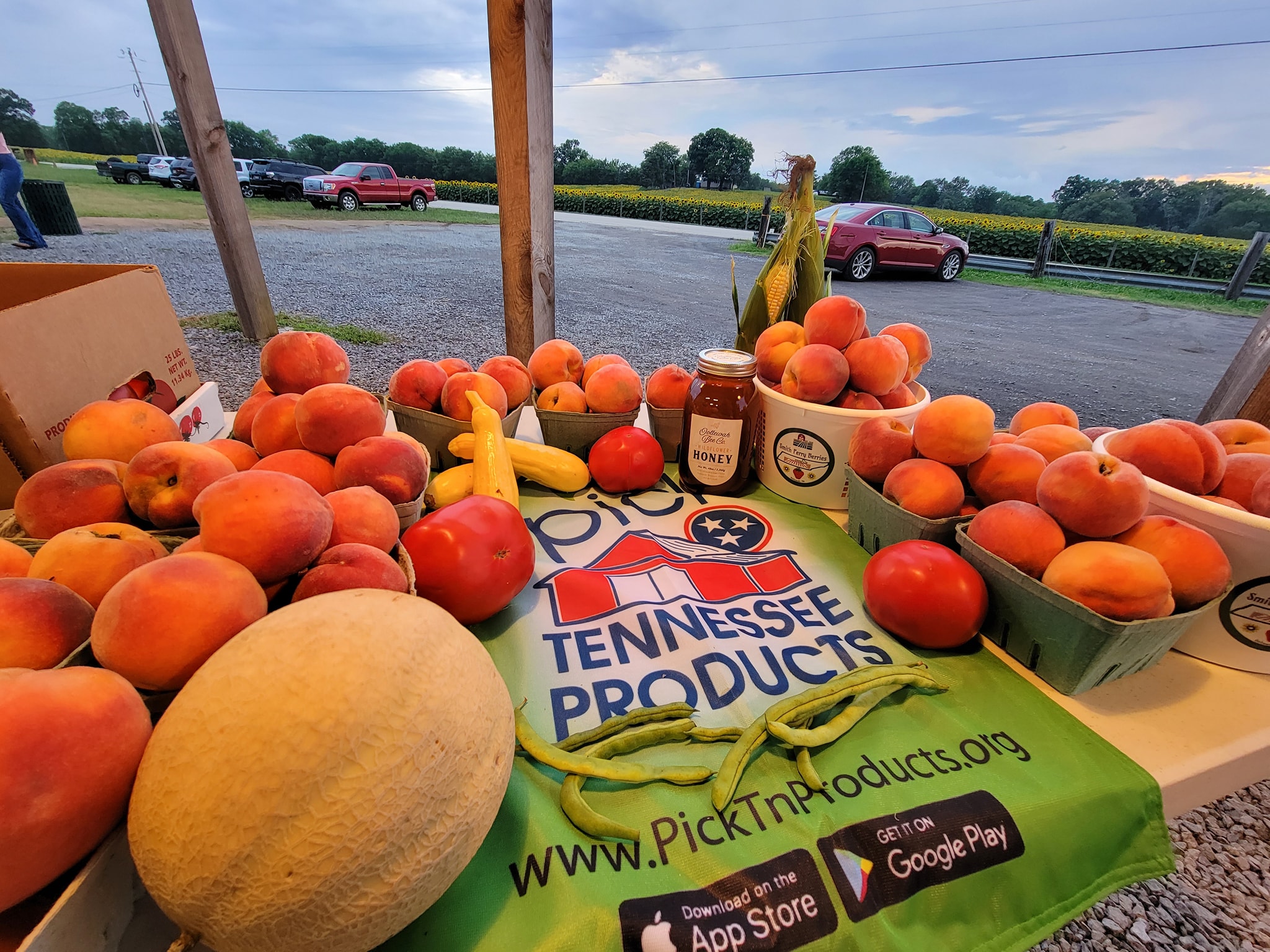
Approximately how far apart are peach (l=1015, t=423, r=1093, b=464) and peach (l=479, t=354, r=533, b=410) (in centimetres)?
126

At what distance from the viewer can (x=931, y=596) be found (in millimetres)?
978

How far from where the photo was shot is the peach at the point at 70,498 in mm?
857

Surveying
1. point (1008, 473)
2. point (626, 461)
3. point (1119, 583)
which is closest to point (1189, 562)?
point (1119, 583)

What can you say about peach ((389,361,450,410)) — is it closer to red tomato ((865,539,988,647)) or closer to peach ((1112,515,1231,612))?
red tomato ((865,539,988,647))

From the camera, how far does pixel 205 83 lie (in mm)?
3375

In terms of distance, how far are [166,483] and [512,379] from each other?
895 mm

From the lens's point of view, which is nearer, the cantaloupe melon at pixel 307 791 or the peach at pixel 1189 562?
the cantaloupe melon at pixel 307 791

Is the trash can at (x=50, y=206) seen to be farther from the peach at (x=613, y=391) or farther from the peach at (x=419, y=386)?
the peach at (x=613, y=391)

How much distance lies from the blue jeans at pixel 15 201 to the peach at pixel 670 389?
27.7 ft

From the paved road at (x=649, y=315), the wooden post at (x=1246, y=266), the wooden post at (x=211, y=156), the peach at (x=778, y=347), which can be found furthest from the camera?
the wooden post at (x=1246, y=266)

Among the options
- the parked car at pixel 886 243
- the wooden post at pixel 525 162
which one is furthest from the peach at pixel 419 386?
the parked car at pixel 886 243

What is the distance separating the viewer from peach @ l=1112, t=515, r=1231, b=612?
34.5 inches

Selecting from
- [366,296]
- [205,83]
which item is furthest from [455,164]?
[205,83]

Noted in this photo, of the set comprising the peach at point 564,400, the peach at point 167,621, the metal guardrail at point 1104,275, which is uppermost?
the peach at point 167,621
